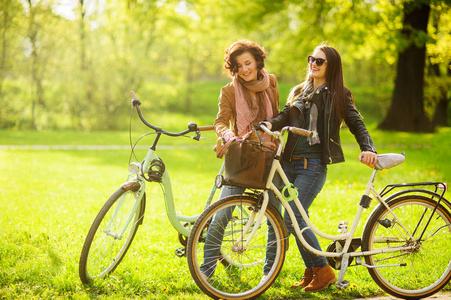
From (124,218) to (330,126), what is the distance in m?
1.75

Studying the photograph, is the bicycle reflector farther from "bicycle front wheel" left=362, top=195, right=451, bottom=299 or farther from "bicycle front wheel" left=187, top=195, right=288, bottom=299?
"bicycle front wheel" left=362, top=195, right=451, bottom=299

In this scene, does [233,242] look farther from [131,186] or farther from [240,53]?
[240,53]

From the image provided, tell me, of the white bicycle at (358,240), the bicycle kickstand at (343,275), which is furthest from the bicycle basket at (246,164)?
the bicycle kickstand at (343,275)

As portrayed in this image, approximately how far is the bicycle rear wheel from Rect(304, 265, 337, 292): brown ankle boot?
1.46 meters

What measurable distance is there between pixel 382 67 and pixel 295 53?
620 inches

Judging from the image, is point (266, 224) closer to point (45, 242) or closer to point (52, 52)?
point (45, 242)

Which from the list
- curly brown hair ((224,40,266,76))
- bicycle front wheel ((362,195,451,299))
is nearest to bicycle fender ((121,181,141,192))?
curly brown hair ((224,40,266,76))

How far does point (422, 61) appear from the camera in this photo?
23297mm

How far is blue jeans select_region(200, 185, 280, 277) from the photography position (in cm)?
459

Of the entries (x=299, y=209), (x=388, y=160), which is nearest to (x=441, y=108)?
(x=388, y=160)

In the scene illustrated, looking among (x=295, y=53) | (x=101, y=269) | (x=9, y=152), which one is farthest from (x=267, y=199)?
(x=295, y=53)

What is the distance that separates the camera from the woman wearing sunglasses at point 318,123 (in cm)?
474

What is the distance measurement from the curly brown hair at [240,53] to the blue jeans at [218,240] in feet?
3.14

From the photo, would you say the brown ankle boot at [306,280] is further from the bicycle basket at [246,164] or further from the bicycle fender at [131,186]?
the bicycle fender at [131,186]
